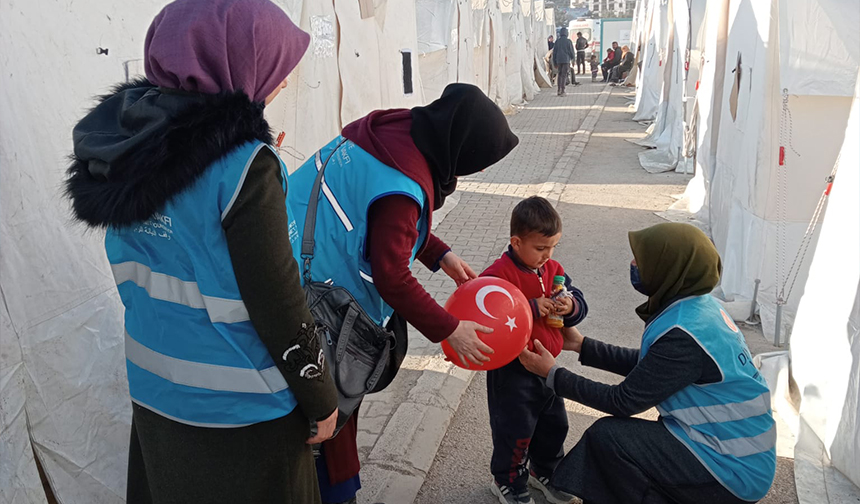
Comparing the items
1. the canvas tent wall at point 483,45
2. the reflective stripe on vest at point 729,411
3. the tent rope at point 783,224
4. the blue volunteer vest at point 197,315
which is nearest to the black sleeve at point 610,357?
the reflective stripe on vest at point 729,411

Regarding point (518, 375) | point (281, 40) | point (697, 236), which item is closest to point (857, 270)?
point (697, 236)

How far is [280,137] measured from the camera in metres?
5.14

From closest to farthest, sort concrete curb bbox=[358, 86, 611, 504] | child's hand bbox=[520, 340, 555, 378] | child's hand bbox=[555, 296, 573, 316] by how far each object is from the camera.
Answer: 1. child's hand bbox=[520, 340, 555, 378]
2. child's hand bbox=[555, 296, 573, 316]
3. concrete curb bbox=[358, 86, 611, 504]

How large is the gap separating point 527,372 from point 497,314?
451mm

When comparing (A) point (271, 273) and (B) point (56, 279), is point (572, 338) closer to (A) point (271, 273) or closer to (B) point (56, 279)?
(A) point (271, 273)

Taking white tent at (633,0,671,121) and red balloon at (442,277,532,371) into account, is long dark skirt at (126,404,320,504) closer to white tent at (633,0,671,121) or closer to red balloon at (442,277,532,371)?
red balloon at (442,277,532,371)

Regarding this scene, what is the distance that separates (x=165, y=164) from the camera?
1.55 meters

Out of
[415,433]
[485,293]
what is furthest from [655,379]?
[415,433]

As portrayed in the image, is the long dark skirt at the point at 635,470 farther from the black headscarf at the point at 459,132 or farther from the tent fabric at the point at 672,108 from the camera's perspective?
the tent fabric at the point at 672,108

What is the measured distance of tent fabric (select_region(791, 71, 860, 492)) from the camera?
302 centimetres

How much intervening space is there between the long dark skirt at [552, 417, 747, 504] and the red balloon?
1.44ft

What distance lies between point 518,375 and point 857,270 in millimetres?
1692

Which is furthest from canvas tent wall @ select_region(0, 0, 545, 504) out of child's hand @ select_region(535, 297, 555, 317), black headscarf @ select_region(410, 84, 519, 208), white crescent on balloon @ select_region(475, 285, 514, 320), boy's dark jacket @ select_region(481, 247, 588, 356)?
child's hand @ select_region(535, 297, 555, 317)

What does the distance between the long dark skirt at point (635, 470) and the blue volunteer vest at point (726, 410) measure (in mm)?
53
